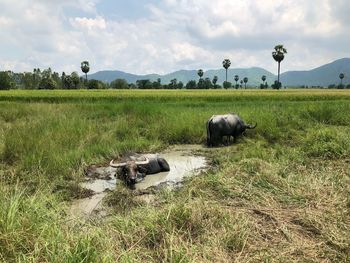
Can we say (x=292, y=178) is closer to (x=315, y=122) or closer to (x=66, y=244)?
(x=66, y=244)

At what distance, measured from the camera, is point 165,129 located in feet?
36.6

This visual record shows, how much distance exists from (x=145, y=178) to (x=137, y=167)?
1.14 feet

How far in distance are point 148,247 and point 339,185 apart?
3.09 meters

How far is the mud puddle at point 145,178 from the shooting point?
18.3 feet

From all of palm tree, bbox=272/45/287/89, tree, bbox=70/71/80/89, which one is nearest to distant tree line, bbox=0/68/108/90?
tree, bbox=70/71/80/89

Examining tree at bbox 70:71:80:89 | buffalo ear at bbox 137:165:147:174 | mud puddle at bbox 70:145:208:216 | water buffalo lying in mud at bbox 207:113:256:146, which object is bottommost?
mud puddle at bbox 70:145:208:216

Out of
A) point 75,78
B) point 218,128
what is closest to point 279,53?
point 75,78

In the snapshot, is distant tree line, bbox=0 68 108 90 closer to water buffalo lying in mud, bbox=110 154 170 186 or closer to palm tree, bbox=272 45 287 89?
palm tree, bbox=272 45 287 89

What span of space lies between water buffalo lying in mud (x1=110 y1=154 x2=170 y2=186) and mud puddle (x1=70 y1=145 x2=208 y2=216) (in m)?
0.11

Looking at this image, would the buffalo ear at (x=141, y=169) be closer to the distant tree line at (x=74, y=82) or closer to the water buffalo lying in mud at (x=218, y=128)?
the water buffalo lying in mud at (x=218, y=128)

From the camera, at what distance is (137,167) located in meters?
6.97

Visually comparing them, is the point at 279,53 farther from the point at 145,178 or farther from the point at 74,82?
the point at 145,178

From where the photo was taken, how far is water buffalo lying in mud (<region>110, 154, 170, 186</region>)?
21.5 ft

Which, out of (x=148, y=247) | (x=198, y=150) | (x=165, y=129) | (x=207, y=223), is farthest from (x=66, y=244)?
(x=165, y=129)
